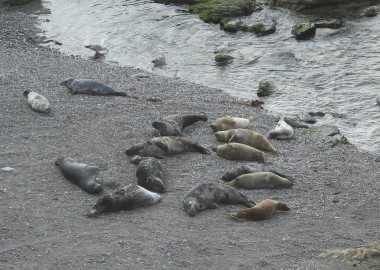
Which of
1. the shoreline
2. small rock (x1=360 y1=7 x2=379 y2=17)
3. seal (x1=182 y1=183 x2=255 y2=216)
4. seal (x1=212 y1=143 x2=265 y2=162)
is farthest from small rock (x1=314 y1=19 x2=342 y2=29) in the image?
seal (x1=182 y1=183 x2=255 y2=216)

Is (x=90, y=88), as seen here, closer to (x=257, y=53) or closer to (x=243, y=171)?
(x=243, y=171)

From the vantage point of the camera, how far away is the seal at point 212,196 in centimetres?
783

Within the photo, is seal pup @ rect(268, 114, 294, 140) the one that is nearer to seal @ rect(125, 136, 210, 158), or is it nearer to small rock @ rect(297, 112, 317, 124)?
small rock @ rect(297, 112, 317, 124)

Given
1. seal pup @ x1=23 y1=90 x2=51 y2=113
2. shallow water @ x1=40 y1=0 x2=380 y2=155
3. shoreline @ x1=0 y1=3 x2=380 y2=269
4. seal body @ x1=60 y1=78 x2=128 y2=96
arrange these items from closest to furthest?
shoreline @ x1=0 y1=3 x2=380 y2=269 → seal pup @ x1=23 y1=90 x2=51 y2=113 → seal body @ x1=60 y1=78 x2=128 y2=96 → shallow water @ x1=40 y1=0 x2=380 y2=155

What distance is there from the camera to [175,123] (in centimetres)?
1093

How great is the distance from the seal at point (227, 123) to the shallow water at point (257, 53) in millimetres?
2040

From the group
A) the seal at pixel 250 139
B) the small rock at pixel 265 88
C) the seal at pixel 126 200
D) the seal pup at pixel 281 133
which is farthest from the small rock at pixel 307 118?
the seal at pixel 126 200

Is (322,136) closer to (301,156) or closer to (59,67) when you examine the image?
(301,156)

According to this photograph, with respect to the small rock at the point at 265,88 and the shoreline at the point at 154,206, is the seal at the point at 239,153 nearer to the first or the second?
the shoreline at the point at 154,206

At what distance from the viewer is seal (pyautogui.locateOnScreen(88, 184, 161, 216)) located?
7.41 metres

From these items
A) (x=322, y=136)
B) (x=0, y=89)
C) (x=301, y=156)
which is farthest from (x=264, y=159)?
(x=0, y=89)

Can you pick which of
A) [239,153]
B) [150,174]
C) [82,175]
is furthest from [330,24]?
[82,175]

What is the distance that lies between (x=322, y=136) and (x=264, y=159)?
201 centimetres

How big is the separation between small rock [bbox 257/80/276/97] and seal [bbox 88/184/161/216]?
684cm
